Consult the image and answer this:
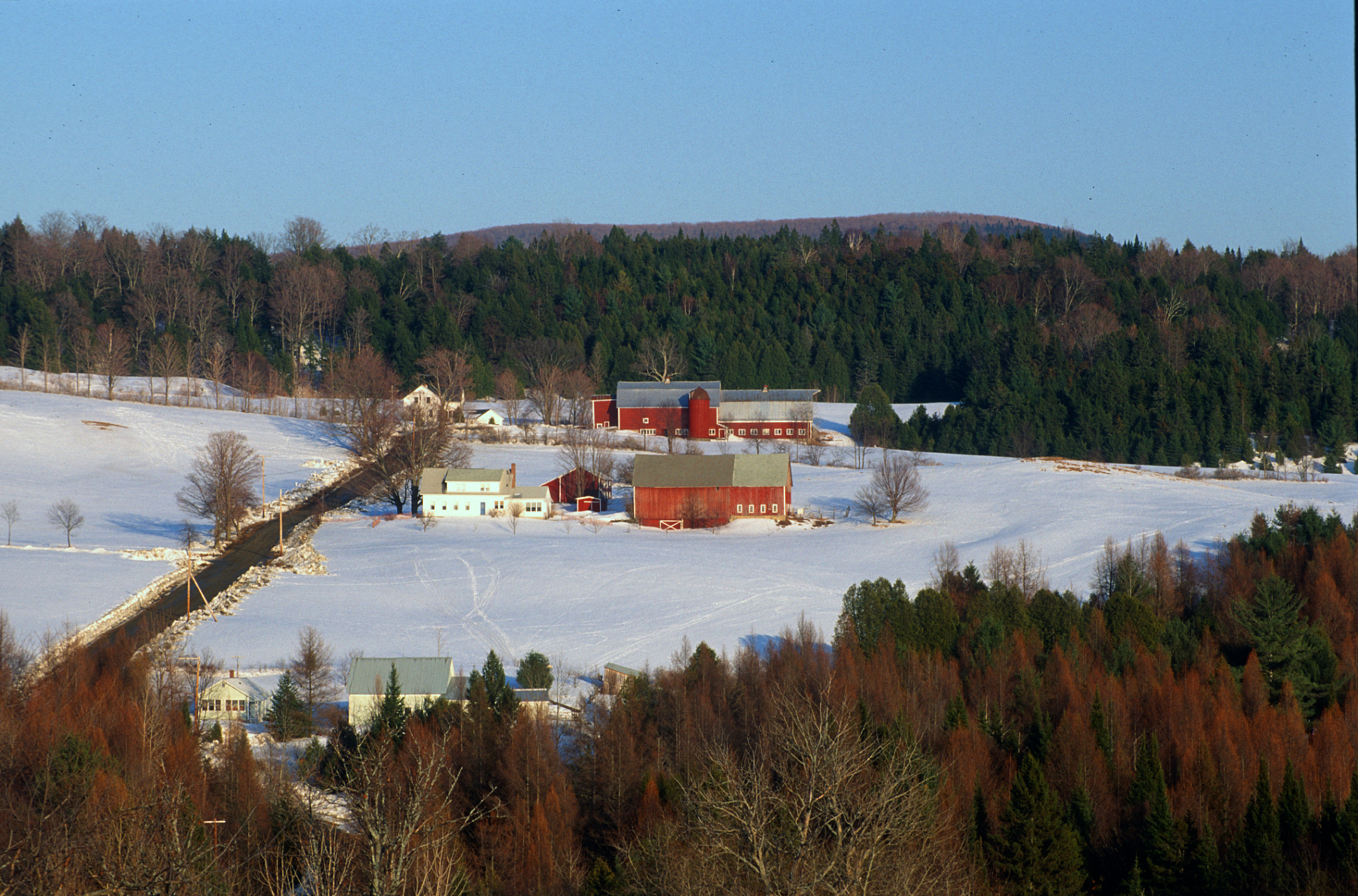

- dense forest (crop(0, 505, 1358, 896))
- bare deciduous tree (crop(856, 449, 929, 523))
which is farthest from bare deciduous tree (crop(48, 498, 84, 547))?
bare deciduous tree (crop(856, 449, 929, 523))

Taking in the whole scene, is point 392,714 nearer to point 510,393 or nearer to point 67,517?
point 67,517

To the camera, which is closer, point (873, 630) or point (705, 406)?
point (873, 630)

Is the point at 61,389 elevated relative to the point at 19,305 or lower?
lower

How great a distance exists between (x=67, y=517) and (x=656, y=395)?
3705 centimetres

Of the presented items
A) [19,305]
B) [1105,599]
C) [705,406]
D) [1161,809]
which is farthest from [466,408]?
[1161,809]

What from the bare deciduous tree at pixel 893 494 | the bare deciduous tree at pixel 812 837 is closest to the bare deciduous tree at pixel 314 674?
the bare deciduous tree at pixel 812 837

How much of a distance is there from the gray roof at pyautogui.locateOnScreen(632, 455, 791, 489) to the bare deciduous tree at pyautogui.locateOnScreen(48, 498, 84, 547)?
808 inches

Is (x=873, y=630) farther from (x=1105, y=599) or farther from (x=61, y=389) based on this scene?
(x=61, y=389)

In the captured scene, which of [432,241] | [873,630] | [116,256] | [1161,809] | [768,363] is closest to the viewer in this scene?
[1161,809]

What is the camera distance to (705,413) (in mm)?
74875

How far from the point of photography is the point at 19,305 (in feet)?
297

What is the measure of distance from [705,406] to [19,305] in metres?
51.7

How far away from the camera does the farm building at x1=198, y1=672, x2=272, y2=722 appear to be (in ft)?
95.3

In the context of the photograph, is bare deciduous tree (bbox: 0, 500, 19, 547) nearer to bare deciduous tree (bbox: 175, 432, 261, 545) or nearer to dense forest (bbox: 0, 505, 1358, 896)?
bare deciduous tree (bbox: 175, 432, 261, 545)
